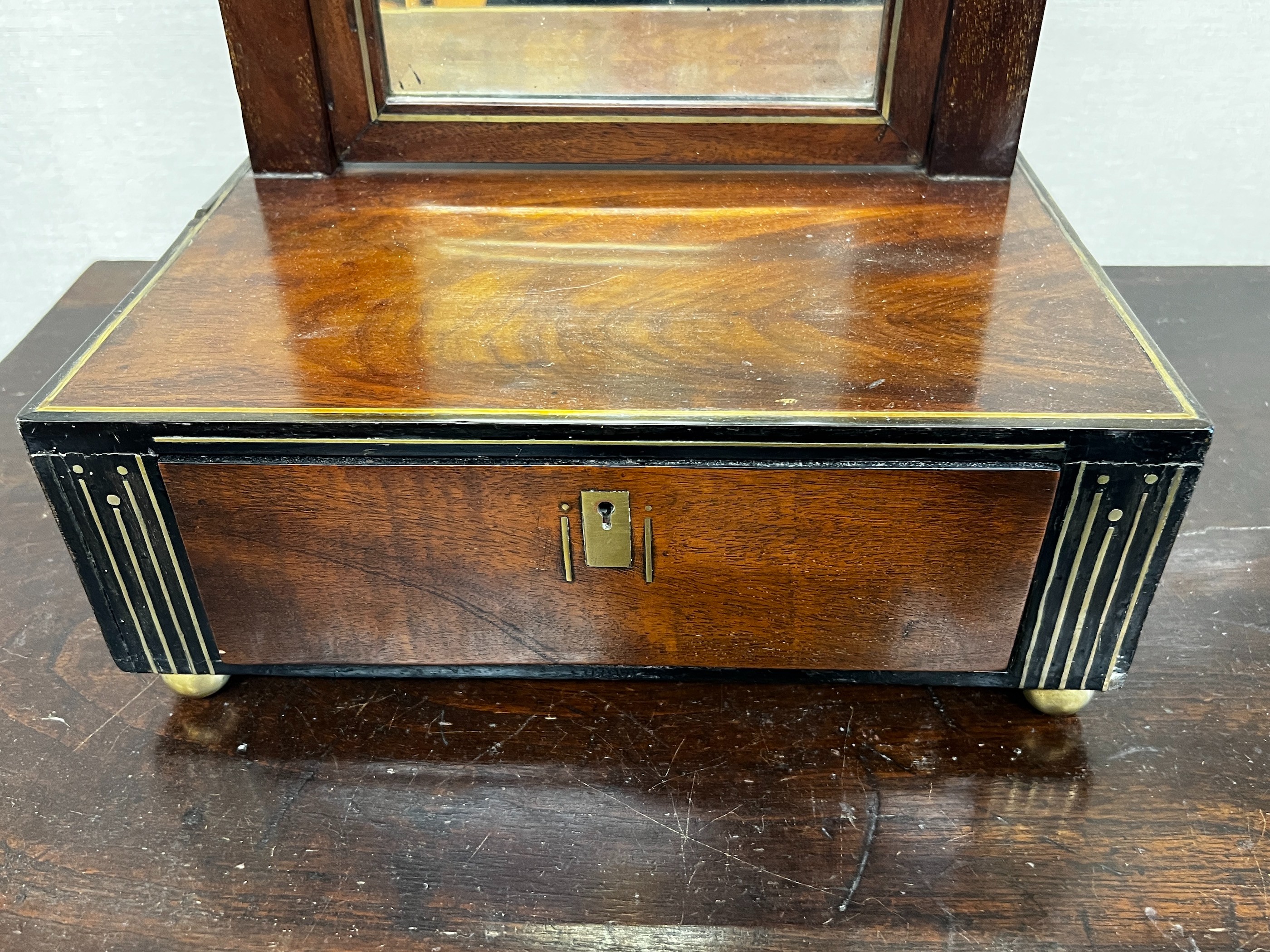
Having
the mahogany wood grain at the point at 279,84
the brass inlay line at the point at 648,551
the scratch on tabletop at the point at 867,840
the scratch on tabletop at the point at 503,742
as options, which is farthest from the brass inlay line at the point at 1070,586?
the mahogany wood grain at the point at 279,84

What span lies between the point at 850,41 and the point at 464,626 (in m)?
0.68

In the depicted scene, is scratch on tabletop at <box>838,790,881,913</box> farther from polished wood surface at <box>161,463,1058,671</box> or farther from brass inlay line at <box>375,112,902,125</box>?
brass inlay line at <box>375,112,902,125</box>

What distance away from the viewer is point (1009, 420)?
808 mm

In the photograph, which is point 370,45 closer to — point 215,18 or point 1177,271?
point 215,18

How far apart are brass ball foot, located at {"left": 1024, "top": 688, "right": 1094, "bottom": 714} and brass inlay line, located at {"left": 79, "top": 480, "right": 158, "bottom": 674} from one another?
0.74 m

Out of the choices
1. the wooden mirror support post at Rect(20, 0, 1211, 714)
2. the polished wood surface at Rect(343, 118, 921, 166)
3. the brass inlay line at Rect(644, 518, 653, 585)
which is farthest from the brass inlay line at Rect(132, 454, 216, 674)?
the polished wood surface at Rect(343, 118, 921, 166)

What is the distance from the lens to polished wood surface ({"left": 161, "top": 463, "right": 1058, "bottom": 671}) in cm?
84

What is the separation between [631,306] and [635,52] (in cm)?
33

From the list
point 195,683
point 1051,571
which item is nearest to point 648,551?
point 1051,571

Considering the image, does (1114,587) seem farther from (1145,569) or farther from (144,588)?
(144,588)

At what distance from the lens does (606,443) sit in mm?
819

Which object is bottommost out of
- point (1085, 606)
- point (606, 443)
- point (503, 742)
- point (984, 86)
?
point (503, 742)

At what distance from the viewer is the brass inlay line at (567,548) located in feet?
2.82

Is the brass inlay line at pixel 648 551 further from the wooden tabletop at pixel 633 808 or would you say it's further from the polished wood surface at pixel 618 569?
the wooden tabletop at pixel 633 808
